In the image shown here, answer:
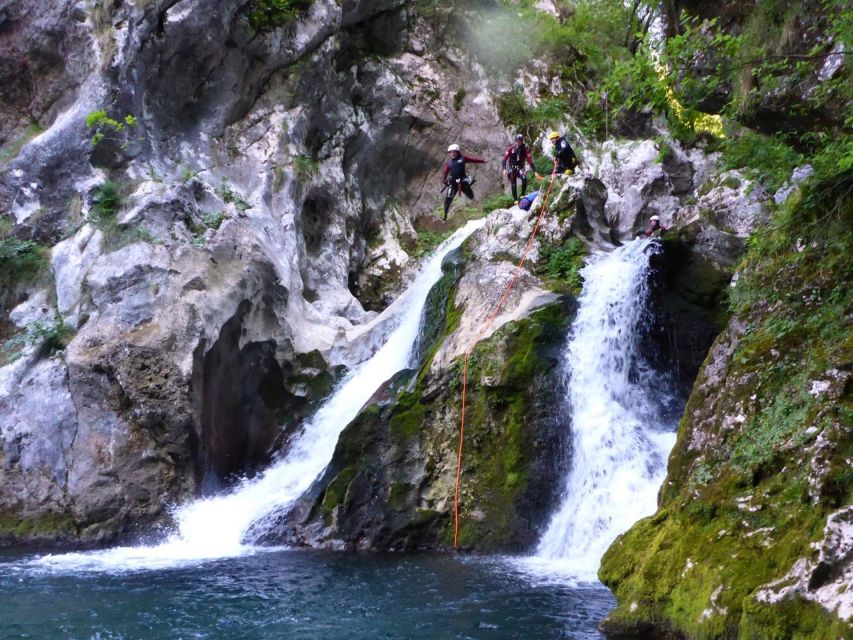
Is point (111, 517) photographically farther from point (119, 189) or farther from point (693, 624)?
point (693, 624)

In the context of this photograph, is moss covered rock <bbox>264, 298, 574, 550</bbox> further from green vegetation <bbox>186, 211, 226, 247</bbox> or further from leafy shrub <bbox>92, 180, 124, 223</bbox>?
leafy shrub <bbox>92, 180, 124, 223</bbox>

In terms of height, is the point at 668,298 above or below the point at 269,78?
below

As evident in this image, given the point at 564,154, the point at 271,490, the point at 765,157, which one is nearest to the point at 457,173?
the point at 564,154

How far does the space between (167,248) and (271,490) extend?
453cm

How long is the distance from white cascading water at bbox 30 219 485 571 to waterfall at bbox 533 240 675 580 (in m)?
3.43

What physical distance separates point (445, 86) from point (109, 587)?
17.3 m

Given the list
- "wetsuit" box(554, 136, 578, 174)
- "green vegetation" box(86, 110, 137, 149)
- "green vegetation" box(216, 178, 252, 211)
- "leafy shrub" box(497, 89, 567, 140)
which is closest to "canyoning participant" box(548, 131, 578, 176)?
"wetsuit" box(554, 136, 578, 174)

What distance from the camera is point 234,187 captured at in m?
14.7

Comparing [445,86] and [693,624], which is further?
[445,86]

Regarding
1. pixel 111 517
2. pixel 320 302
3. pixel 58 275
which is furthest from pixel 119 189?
pixel 111 517

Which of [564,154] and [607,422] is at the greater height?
[564,154]

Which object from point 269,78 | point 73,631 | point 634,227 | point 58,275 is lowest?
point 73,631

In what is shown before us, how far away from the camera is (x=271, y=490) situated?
464 inches

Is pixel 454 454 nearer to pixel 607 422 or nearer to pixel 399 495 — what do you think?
pixel 399 495
